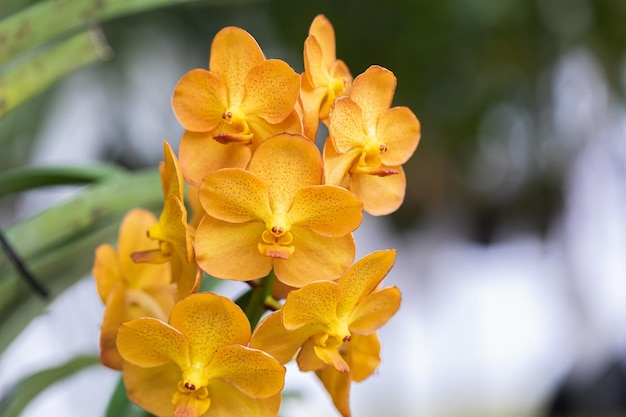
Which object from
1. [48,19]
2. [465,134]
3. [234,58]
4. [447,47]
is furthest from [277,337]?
[465,134]

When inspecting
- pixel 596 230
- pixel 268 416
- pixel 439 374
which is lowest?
pixel 439 374

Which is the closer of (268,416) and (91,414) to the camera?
(268,416)

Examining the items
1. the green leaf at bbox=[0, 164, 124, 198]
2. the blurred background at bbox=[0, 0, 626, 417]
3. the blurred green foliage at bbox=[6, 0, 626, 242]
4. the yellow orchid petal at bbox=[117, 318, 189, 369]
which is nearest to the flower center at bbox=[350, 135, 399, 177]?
A: the yellow orchid petal at bbox=[117, 318, 189, 369]

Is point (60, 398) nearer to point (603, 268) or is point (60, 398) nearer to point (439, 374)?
point (603, 268)

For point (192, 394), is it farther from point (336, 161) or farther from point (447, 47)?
point (447, 47)

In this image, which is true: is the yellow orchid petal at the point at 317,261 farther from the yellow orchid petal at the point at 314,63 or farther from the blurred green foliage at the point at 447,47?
the blurred green foliage at the point at 447,47

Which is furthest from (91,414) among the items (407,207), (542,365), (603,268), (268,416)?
(542,365)

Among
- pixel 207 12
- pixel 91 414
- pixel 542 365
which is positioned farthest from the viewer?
pixel 542 365
